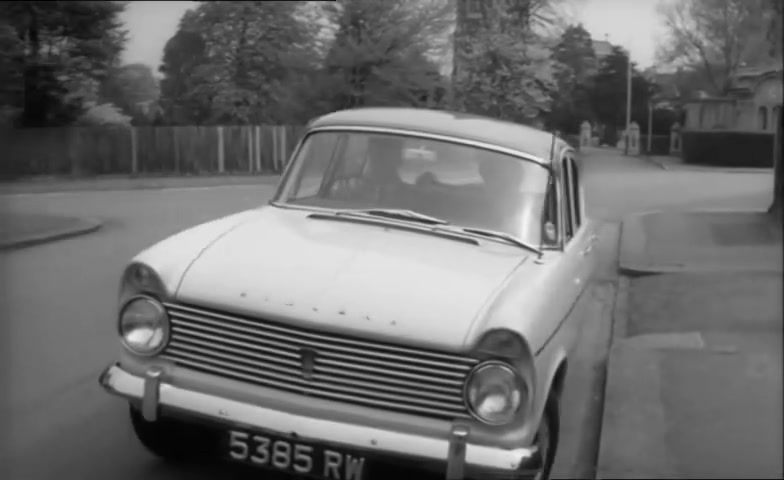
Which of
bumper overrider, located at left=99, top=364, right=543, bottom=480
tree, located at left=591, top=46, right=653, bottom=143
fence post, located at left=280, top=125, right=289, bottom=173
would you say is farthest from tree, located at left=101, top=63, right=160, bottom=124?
tree, located at left=591, top=46, right=653, bottom=143

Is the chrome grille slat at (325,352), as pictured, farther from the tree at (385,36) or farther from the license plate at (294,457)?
the tree at (385,36)

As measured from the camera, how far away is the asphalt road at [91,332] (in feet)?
10.6

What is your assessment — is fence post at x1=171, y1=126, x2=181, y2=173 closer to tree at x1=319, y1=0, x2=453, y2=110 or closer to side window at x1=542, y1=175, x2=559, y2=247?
tree at x1=319, y1=0, x2=453, y2=110

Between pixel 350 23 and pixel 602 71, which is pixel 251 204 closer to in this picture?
pixel 350 23

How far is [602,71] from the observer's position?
2988mm

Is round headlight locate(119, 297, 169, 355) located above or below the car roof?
below

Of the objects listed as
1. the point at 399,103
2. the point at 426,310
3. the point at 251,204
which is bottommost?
the point at 426,310

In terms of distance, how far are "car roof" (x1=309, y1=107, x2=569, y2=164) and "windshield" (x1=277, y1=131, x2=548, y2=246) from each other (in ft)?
0.16

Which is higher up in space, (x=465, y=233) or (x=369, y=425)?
(x=465, y=233)

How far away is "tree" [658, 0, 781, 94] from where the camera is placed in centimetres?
264

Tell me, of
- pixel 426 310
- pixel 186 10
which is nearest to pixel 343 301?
pixel 426 310

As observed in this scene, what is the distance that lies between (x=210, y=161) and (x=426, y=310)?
76 cm

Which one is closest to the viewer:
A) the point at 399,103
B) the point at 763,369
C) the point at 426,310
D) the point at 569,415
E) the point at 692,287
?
the point at 763,369

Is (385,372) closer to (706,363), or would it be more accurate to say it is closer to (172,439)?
(706,363)
